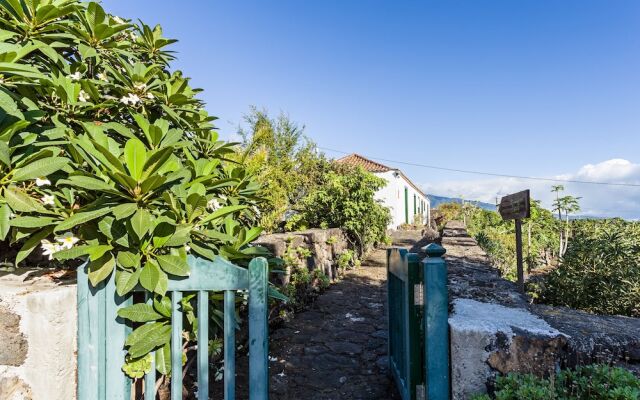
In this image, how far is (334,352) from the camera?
3520mm

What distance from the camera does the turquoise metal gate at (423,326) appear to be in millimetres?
1729

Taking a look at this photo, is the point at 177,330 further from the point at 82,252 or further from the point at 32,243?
the point at 32,243

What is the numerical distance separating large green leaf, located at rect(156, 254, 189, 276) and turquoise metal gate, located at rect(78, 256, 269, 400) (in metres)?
0.06

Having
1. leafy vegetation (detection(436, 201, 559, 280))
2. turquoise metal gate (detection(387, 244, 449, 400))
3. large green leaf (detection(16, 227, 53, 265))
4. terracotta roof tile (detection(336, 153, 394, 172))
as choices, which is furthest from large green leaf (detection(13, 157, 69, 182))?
terracotta roof tile (detection(336, 153, 394, 172))

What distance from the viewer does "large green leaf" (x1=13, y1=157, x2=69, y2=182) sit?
54.2 inches

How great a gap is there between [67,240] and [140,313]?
0.42 meters

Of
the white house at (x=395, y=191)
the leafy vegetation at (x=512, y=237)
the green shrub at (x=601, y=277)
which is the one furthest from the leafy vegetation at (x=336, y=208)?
the white house at (x=395, y=191)

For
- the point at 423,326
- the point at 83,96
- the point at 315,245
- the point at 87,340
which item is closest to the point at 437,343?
the point at 423,326

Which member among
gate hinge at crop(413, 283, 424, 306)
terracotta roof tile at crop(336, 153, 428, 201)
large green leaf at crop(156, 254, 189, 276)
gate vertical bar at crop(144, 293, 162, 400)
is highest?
terracotta roof tile at crop(336, 153, 428, 201)

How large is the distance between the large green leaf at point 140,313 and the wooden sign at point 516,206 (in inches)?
170

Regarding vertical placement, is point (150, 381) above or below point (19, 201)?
below

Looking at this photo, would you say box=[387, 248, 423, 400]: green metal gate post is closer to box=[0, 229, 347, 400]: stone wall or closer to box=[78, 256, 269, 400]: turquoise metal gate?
box=[78, 256, 269, 400]: turquoise metal gate

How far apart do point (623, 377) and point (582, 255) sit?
128 inches

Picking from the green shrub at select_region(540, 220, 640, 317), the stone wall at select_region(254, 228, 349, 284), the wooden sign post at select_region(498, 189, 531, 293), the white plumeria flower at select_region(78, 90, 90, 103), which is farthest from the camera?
the stone wall at select_region(254, 228, 349, 284)
